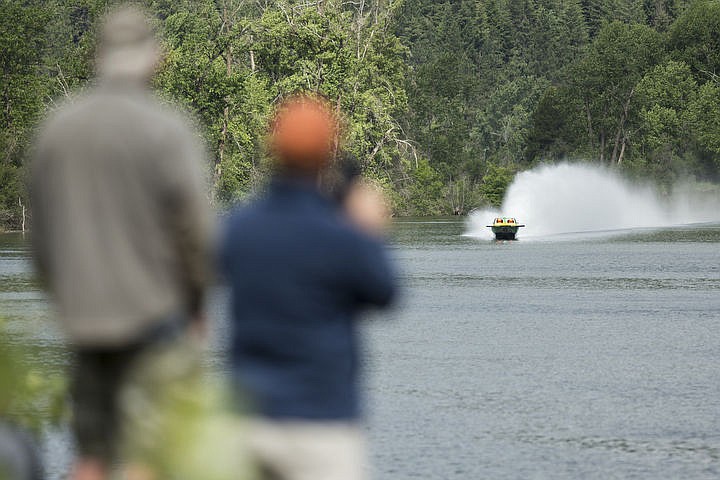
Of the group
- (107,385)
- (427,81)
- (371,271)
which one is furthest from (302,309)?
(427,81)

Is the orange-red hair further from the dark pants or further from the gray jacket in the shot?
the dark pants

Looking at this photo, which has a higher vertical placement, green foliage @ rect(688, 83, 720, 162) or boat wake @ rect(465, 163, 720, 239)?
green foliage @ rect(688, 83, 720, 162)

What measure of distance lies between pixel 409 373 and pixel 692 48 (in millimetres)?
121776

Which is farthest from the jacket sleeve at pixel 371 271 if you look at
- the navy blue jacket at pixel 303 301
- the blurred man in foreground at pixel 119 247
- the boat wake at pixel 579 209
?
the boat wake at pixel 579 209

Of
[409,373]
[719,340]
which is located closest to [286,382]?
[409,373]

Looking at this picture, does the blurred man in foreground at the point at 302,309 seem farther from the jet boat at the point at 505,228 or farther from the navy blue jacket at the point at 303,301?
the jet boat at the point at 505,228

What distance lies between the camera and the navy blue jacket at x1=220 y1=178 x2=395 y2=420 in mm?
5008

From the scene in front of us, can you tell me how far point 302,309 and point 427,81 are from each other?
147 metres

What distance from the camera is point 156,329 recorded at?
194 inches

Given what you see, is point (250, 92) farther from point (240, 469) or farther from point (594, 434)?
point (240, 469)

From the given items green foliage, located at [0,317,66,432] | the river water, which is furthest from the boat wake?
green foliage, located at [0,317,66,432]

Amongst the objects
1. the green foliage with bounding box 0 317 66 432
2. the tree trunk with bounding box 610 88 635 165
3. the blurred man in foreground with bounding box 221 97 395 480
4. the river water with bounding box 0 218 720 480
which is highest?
the tree trunk with bounding box 610 88 635 165

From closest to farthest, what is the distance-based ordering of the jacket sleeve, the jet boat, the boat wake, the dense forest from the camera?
the jacket sleeve → the jet boat → the dense forest → the boat wake

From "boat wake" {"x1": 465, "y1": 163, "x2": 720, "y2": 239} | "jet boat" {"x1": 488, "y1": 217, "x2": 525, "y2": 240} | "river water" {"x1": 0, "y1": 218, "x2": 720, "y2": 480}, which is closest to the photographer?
"river water" {"x1": 0, "y1": 218, "x2": 720, "y2": 480}
